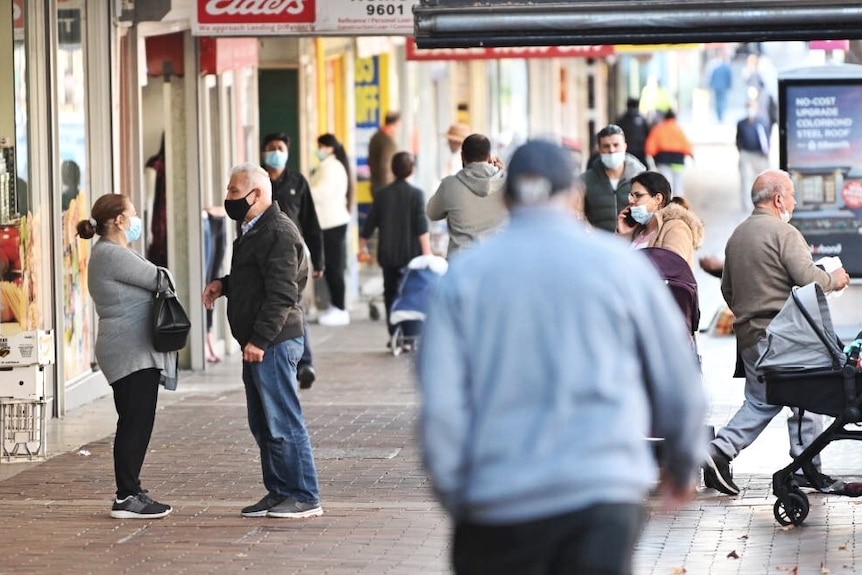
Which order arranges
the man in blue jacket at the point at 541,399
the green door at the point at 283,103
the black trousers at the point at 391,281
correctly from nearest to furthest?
the man in blue jacket at the point at 541,399, the black trousers at the point at 391,281, the green door at the point at 283,103

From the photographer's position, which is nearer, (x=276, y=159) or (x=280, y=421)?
(x=280, y=421)

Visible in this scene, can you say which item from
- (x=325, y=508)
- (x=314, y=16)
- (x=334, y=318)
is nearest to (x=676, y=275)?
(x=325, y=508)

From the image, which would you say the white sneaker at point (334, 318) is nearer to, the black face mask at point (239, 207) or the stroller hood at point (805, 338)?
the black face mask at point (239, 207)

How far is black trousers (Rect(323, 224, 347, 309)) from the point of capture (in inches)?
736

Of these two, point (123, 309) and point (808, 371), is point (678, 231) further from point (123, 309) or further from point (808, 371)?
point (123, 309)

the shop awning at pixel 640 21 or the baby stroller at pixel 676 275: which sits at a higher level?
the shop awning at pixel 640 21

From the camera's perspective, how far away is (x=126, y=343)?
8992 mm

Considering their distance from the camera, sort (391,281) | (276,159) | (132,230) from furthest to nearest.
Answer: (391,281) → (276,159) → (132,230)

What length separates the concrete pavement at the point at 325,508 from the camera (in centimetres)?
809

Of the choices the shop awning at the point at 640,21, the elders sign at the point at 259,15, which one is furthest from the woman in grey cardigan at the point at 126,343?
the elders sign at the point at 259,15

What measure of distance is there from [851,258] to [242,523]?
26.7 feet

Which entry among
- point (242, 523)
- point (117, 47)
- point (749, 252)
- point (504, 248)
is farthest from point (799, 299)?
point (117, 47)

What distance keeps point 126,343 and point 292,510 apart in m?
1.14

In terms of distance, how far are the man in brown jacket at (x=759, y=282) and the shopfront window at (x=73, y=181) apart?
5.23m
